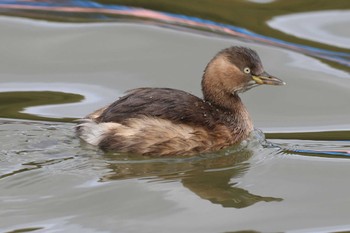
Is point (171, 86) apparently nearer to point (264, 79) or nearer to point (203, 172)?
point (264, 79)

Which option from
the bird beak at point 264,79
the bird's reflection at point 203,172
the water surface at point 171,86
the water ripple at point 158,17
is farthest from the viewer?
the water ripple at point 158,17

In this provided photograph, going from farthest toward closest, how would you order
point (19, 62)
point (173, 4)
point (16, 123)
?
point (173, 4)
point (19, 62)
point (16, 123)

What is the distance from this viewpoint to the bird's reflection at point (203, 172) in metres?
6.21

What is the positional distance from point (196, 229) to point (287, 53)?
3843 millimetres

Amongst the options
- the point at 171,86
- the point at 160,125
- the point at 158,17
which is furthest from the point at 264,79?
the point at 158,17

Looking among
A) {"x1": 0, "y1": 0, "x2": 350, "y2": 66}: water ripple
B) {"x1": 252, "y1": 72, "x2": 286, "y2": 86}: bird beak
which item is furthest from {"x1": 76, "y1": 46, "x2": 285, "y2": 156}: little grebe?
{"x1": 0, "y1": 0, "x2": 350, "y2": 66}: water ripple

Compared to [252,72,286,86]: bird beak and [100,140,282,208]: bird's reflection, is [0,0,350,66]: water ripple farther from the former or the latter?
[100,140,282,208]: bird's reflection

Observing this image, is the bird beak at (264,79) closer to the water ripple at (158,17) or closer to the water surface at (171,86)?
the water surface at (171,86)

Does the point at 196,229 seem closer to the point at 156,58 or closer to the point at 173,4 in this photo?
the point at 156,58

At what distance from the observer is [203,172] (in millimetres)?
6676

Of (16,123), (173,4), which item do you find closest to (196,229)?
(16,123)

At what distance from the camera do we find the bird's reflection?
20.4 feet

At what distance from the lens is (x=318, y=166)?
22.8 ft

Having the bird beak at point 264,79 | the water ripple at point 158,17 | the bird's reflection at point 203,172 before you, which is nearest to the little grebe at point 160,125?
the bird's reflection at point 203,172
